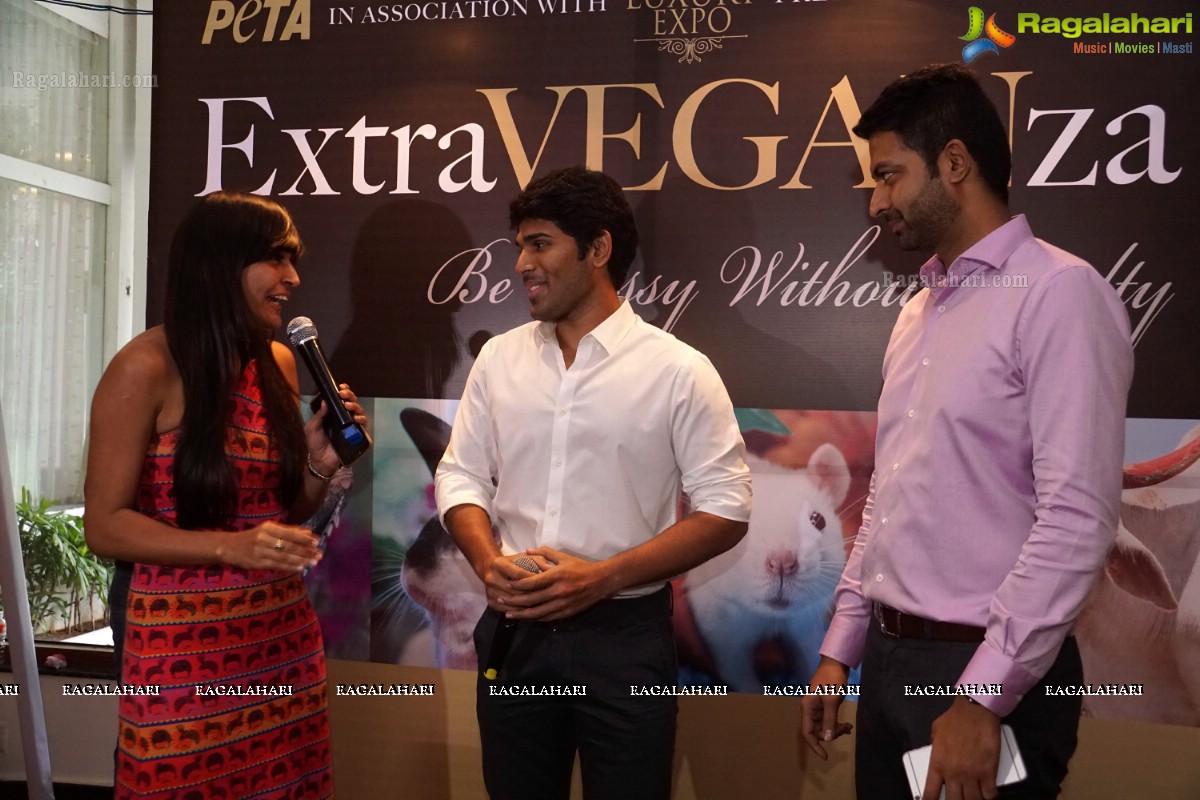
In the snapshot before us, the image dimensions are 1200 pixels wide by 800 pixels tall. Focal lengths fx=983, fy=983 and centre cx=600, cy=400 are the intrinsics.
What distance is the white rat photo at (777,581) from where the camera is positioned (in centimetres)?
275

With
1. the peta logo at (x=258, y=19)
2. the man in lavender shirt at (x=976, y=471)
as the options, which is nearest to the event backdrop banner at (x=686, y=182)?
the peta logo at (x=258, y=19)

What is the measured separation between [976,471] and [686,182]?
59.2 inches

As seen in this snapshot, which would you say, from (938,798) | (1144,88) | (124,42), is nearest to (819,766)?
(938,798)

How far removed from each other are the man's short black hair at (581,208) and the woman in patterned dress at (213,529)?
55 cm

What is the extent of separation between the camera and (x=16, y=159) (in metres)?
3.35

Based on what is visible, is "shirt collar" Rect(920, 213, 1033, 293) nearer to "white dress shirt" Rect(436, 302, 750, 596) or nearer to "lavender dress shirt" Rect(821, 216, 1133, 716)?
"lavender dress shirt" Rect(821, 216, 1133, 716)

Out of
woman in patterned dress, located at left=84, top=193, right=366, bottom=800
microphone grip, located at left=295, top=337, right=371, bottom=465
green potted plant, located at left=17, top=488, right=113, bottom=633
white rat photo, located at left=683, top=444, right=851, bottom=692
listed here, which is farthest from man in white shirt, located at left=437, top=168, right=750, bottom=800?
green potted plant, located at left=17, top=488, right=113, bottom=633

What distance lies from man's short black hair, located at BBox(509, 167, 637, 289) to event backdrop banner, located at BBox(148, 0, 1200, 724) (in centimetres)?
59

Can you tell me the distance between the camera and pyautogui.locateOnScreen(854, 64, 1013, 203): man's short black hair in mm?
1618

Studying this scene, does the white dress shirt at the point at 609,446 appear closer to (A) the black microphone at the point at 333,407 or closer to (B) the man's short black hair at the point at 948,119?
(A) the black microphone at the point at 333,407

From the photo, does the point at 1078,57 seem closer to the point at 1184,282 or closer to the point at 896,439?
the point at 1184,282

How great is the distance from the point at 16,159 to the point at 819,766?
3260 millimetres

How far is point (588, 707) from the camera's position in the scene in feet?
6.76

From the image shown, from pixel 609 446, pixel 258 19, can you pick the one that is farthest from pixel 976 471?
pixel 258 19
